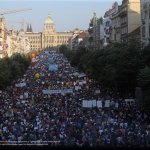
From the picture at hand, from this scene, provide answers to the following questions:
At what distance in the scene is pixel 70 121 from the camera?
1362 inches

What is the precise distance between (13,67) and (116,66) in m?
33.7

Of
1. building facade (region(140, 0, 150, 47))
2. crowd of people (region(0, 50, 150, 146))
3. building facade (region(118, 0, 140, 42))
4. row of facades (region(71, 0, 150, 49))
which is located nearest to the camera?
crowd of people (region(0, 50, 150, 146))

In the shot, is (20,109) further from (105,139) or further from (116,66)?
(105,139)

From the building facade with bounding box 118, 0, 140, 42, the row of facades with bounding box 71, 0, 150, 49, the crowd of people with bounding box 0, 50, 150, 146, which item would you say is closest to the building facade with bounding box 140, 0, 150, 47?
the row of facades with bounding box 71, 0, 150, 49

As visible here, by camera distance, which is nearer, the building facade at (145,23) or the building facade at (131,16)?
the building facade at (145,23)

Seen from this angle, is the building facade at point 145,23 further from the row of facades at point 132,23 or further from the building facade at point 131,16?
the building facade at point 131,16

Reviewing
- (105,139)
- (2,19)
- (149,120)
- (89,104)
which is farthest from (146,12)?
(2,19)

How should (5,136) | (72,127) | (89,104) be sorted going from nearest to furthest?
1. (5,136)
2. (72,127)
3. (89,104)

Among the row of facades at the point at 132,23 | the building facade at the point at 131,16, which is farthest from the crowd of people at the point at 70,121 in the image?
the building facade at the point at 131,16

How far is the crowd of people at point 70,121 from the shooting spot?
24.9 metres

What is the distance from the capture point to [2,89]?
64375 mm

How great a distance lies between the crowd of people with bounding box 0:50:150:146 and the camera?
24938 mm

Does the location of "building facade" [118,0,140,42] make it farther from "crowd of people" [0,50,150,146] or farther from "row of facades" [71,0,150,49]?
"crowd of people" [0,50,150,146]

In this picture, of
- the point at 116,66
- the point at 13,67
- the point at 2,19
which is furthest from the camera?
the point at 2,19
